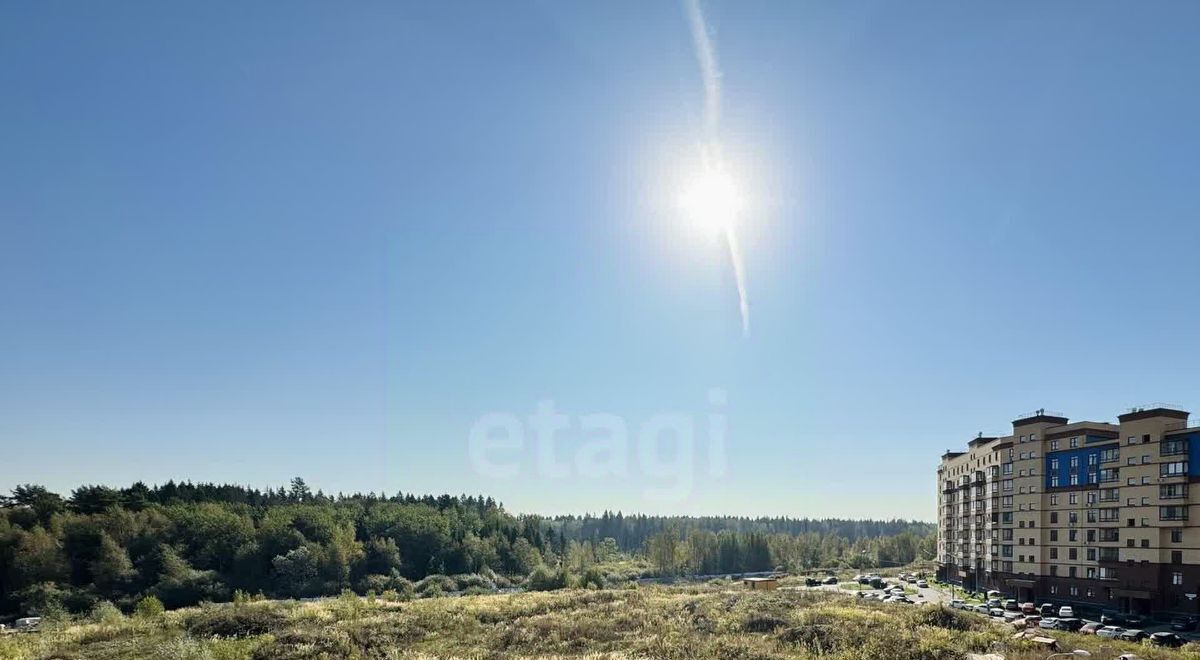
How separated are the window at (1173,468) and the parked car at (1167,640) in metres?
17.1

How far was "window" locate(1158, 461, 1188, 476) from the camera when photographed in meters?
60.4

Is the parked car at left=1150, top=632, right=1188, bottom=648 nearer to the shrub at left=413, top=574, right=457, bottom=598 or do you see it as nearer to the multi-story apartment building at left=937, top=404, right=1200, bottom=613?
the multi-story apartment building at left=937, top=404, right=1200, bottom=613

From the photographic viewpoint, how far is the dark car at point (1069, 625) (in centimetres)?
5572

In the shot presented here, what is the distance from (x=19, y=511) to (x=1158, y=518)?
136 m

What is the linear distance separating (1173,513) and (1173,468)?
3.90 metres

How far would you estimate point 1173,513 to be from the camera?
6091cm

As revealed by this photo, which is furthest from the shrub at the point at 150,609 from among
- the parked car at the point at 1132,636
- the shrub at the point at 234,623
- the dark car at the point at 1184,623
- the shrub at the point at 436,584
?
the dark car at the point at 1184,623

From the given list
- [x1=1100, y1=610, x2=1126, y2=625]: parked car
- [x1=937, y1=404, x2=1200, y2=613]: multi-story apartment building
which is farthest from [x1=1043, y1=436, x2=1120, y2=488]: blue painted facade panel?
[x1=1100, y1=610, x2=1126, y2=625]: parked car

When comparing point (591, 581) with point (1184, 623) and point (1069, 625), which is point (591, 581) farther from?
point (1184, 623)

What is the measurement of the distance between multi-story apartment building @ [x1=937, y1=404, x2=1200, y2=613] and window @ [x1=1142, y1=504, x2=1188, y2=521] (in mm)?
87

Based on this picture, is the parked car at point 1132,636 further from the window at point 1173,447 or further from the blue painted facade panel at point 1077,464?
the blue painted facade panel at point 1077,464

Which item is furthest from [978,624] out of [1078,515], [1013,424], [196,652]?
[196,652]

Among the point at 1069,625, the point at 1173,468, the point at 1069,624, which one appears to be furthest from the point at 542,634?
the point at 1173,468

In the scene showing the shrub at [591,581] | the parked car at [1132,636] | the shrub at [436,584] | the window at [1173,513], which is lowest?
the shrub at [436,584]
